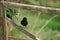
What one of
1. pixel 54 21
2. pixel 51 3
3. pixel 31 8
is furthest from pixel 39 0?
pixel 31 8

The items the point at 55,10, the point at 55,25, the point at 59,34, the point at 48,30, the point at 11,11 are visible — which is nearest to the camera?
the point at 55,10

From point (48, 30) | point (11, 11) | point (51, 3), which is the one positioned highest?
point (11, 11)

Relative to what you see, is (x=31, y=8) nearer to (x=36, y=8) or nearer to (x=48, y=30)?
(x=36, y=8)

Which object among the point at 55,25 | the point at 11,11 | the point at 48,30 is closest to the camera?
the point at 11,11

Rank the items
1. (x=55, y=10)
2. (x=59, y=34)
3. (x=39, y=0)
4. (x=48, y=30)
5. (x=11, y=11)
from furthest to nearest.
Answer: (x=39, y=0) → (x=48, y=30) → (x=59, y=34) → (x=11, y=11) → (x=55, y=10)

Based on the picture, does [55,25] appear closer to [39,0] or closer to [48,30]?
[48,30]

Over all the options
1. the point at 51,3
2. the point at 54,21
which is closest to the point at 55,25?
the point at 54,21

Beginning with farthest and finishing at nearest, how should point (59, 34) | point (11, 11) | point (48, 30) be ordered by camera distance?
1. point (48, 30)
2. point (59, 34)
3. point (11, 11)

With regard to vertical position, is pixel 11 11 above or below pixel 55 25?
above

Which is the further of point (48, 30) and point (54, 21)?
point (54, 21)
